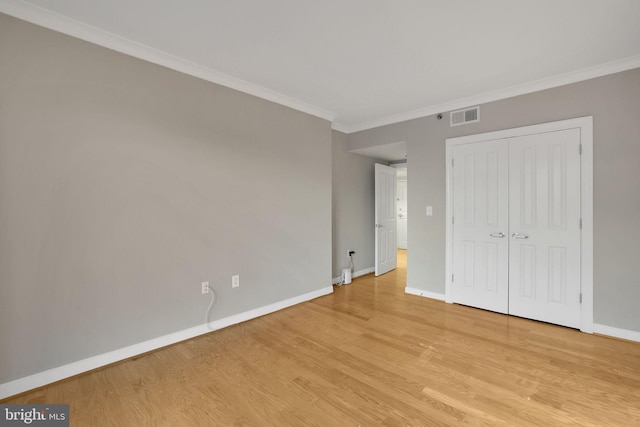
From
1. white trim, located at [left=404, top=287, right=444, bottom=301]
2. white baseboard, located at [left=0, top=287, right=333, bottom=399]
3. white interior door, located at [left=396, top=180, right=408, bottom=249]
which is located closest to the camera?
white baseboard, located at [left=0, top=287, right=333, bottom=399]

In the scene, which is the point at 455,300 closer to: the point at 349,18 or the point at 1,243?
the point at 349,18

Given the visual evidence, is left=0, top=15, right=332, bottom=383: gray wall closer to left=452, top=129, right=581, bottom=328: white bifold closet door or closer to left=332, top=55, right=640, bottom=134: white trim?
left=332, top=55, right=640, bottom=134: white trim

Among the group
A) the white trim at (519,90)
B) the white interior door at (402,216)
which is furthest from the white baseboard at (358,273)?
the white interior door at (402,216)

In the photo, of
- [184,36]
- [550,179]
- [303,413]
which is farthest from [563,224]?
[184,36]

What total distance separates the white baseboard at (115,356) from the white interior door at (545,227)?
115 inches

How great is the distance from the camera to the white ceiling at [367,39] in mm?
1881

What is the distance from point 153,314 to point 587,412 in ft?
10.6

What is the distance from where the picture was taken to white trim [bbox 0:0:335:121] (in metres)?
1.87

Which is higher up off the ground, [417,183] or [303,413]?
[417,183]

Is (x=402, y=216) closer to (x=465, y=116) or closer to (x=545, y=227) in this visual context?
(x=465, y=116)

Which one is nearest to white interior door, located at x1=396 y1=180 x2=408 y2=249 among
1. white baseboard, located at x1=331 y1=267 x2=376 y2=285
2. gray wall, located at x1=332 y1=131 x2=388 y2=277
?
gray wall, located at x1=332 y1=131 x2=388 y2=277

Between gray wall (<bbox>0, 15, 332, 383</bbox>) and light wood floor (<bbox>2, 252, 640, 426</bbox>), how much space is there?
0.39 meters

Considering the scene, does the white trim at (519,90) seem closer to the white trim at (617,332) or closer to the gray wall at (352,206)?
the gray wall at (352,206)

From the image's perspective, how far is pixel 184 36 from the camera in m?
2.20
